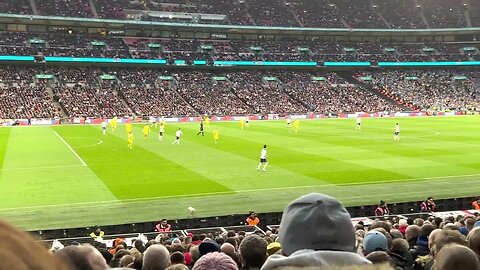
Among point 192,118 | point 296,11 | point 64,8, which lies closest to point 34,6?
point 64,8

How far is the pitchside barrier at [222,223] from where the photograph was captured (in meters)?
16.5

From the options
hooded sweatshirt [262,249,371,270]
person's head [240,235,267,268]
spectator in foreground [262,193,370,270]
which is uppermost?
spectator in foreground [262,193,370,270]

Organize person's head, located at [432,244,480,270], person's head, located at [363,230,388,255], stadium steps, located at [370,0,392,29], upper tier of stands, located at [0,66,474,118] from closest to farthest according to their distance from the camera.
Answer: person's head, located at [432,244,480,270], person's head, located at [363,230,388,255], upper tier of stands, located at [0,66,474,118], stadium steps, located at [370,0,392,29]

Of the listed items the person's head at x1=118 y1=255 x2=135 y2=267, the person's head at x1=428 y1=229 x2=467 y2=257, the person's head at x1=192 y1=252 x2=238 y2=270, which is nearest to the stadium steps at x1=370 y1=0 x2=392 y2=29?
the person's head at x1=428 y1=229 x2=467 y2=257

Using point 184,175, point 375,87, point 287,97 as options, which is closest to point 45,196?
point 184,175

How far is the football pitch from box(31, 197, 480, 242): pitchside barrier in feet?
7.15

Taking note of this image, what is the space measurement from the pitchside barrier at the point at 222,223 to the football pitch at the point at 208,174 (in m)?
2.18

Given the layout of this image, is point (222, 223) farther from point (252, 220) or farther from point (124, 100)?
point (124, 100)

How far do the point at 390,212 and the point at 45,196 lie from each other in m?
15.5

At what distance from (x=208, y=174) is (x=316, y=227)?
84.8 ft

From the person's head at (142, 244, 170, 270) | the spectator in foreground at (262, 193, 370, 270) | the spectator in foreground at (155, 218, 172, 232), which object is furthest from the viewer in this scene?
the spectator in foreground at (155, 218, 172, 232)

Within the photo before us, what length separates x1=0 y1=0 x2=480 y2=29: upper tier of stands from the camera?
87.9 meters

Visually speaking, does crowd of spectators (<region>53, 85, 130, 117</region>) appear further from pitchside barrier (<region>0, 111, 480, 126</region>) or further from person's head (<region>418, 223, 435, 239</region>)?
person's head (<region>418, 223, 435, 239</region>)

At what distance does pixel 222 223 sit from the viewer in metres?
18.3
